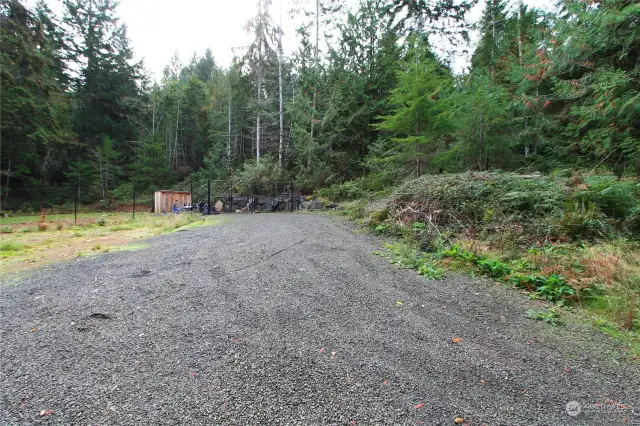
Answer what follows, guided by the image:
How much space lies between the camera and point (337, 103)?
1611cm

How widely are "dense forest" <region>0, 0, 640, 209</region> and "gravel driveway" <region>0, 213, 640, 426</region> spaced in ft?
19.5

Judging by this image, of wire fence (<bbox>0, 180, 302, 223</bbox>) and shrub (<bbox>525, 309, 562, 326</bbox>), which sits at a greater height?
wire fence (<bbox>0, 180, 302, 223</bbox>)

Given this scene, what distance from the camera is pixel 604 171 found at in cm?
602

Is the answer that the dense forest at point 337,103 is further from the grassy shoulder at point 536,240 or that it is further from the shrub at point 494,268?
the shrub at point 494,268

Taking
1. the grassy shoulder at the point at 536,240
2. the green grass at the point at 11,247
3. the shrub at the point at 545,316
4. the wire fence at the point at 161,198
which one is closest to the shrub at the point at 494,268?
the grassy shoulder at the point at 536,240

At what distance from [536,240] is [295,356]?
161 inches

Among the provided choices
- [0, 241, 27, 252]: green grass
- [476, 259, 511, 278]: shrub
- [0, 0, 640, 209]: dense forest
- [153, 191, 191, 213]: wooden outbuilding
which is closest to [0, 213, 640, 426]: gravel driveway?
[476, 259, 511, 278]: shrub

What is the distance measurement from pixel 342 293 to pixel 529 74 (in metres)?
9.09

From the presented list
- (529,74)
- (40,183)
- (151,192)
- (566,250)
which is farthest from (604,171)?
(40,183)

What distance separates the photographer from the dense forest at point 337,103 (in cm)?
650

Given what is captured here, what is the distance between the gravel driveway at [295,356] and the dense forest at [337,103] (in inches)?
234

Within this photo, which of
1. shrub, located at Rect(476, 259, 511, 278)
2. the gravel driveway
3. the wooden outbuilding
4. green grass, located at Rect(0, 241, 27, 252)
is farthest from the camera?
the wooden outbuilding

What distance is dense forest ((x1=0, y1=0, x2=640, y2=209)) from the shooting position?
6.50 metres

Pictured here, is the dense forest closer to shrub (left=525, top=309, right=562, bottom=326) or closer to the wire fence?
the wire fence
